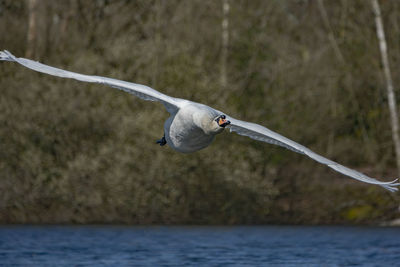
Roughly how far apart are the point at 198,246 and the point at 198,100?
6016mm

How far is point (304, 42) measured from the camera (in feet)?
90.1

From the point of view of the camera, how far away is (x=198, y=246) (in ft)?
61.4

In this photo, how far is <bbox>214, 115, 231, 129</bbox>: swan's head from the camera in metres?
9.60

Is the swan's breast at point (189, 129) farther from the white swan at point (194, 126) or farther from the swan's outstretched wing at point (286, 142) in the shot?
the swan's outstretched wing at point (286, 142)

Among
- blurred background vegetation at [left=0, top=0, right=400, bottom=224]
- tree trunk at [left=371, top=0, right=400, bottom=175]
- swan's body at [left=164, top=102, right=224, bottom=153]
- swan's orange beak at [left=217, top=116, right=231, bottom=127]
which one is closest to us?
swan's orange beak at [left=217, top=116, right=231, bottom=127]

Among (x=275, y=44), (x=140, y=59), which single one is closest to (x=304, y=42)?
(x=275, y=44)

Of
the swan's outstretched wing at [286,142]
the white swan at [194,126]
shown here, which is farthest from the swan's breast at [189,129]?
the swan's outstretched wing at [286,142]

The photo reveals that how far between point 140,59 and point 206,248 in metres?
7.54

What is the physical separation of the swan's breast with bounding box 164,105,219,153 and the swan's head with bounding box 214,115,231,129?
93 millimetres

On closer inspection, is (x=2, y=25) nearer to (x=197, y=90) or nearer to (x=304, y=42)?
(x=197, y=90)

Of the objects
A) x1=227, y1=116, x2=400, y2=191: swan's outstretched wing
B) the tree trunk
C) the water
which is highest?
the tree trunk

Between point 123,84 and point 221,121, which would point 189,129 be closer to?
point 221,121

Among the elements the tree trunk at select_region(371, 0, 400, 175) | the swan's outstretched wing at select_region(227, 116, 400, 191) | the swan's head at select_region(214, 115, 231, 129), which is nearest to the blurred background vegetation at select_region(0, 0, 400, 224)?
the tree trunk at select_region(371, 0, 400, 175)

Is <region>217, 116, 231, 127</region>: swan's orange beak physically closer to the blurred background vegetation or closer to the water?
the water
